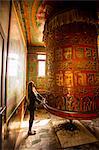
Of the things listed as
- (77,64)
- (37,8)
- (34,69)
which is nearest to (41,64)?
(34,69)

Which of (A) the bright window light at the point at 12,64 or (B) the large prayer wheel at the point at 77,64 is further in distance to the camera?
(B) the large prayer wheel at the point at 77,64

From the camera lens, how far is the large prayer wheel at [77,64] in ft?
8.14

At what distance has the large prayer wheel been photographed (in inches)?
97.7

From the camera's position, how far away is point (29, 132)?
3244 millimetres

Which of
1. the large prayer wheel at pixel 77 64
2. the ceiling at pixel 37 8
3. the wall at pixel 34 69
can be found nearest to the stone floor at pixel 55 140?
the large prayer wheel at pixel 77 64

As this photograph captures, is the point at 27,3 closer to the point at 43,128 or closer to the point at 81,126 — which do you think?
the point at 43,128

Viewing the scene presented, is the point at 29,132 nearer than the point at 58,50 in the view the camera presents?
No

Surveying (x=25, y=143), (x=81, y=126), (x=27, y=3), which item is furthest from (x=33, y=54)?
(x=25, y=143)

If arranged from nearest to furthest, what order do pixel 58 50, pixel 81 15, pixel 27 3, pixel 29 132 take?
pixel 81 15 < pixel 58 50 < pixel 27 3 < pixel 29 132

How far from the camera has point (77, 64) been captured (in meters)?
2.50

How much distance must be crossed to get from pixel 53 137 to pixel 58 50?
205 centimetres

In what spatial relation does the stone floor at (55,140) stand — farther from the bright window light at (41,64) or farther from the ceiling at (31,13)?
the bright window light at (41,64)

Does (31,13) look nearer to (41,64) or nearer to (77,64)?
(77,64)

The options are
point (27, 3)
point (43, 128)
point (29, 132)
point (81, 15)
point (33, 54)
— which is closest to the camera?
point (81, 15)
